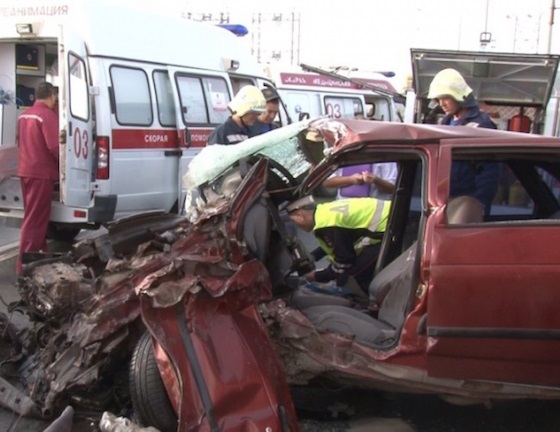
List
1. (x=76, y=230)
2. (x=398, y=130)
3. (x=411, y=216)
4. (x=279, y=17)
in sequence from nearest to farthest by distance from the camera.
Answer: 1. (x=398, y=130)
2. (x=411, y=216)
3. (x=76, y=230)
4. (x=279, y=17)

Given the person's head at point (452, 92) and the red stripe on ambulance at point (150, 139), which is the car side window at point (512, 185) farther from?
the red stripe on ambulance at point (150, 139)

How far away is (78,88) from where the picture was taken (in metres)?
6.60

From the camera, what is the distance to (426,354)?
319 centimetres

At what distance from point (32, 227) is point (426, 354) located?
4542mm

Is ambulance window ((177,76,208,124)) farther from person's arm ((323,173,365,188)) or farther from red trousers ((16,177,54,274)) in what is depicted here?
person's arm ((323,173,365,188))

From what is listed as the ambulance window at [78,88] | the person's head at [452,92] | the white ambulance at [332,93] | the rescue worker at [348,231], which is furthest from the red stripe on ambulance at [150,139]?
the white ambulance at [332,93]

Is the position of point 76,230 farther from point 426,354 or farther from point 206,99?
point 426,354

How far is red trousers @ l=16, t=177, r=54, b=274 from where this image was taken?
6535 millimetres

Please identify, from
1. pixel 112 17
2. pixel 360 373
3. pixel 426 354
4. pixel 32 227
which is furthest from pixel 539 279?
pixel 112 17

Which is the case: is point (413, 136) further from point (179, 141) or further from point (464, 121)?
point (179, 141)

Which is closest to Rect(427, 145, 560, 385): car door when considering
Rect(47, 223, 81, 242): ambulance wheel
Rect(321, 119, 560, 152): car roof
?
Rect(321, 119, 560, 152): car roof

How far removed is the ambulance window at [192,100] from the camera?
8.13 metres

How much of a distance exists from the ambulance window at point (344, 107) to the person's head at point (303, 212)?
10274 mm

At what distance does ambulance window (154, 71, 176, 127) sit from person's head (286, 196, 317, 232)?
4055 mm
